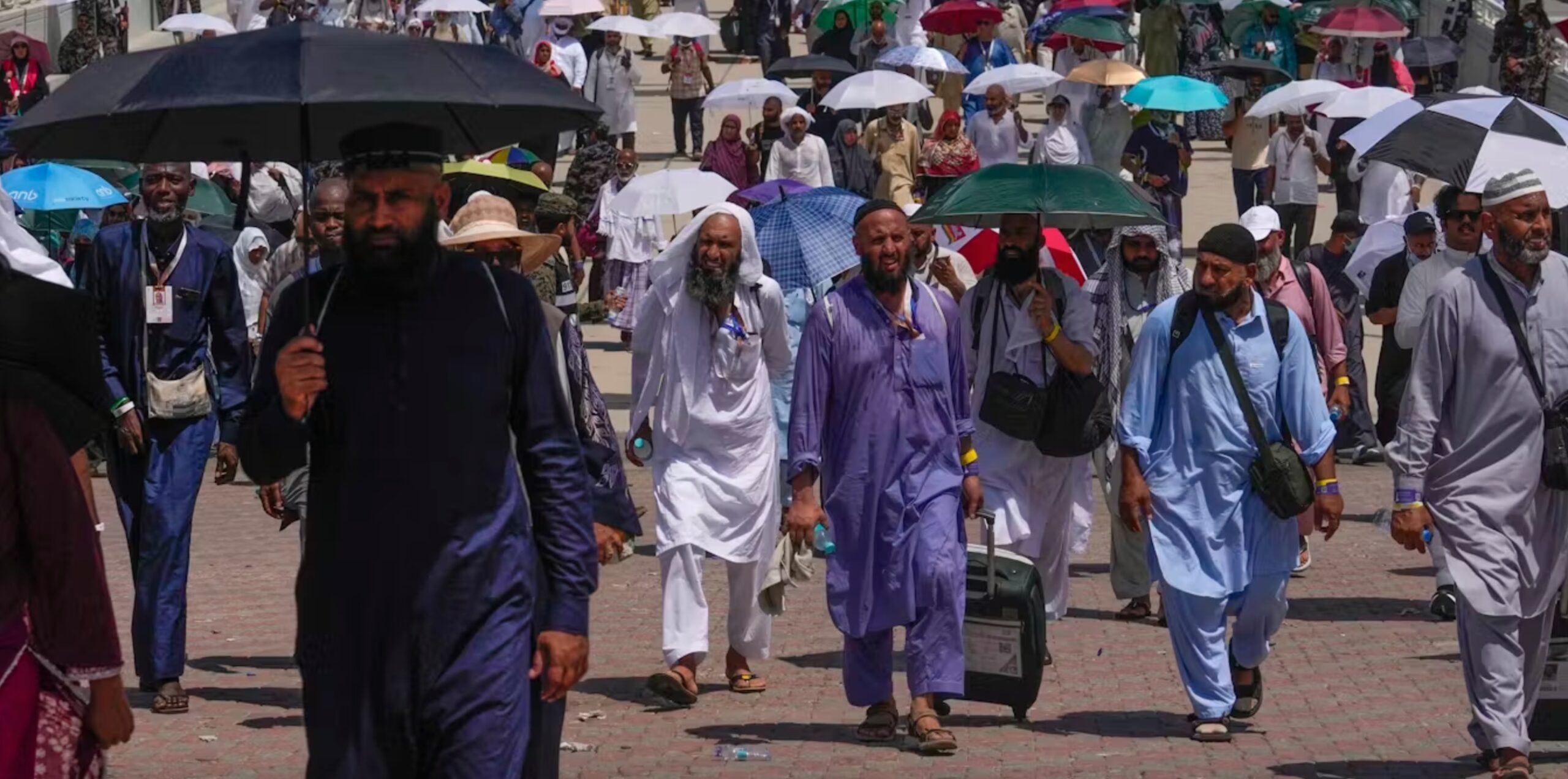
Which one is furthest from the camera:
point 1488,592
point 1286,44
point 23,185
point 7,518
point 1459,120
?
point 1286,44

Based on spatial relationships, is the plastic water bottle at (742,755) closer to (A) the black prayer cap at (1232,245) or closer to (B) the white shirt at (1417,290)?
(A) the black prayer cap at (1232,245)

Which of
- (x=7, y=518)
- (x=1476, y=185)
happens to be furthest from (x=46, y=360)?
(x=1476, y=185)

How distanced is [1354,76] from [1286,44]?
2569 mm

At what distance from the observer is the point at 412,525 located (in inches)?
202

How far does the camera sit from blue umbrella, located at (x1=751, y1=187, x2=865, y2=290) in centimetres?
1141

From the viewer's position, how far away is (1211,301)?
9078 millimetres

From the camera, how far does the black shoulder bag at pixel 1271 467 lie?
8.90 meters

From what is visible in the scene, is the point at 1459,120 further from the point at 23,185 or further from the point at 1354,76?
the point at 1354,76

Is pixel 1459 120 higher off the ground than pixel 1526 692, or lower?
higher

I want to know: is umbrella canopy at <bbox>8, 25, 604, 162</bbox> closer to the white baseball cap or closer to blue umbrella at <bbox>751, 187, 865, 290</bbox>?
blue umbrella at <bbox>751, 187, 865, 290</bbox>

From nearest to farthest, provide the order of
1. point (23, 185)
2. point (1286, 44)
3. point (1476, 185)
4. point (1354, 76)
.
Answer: point (1476, 185) → point (23, 185) → point (1354, 76) → point (1286, 44)

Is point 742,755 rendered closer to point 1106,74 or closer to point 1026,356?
point 1026,356

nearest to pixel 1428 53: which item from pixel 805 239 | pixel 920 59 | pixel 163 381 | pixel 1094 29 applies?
pixel 1094 29

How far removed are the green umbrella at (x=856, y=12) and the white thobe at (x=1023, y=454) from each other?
705 inches
